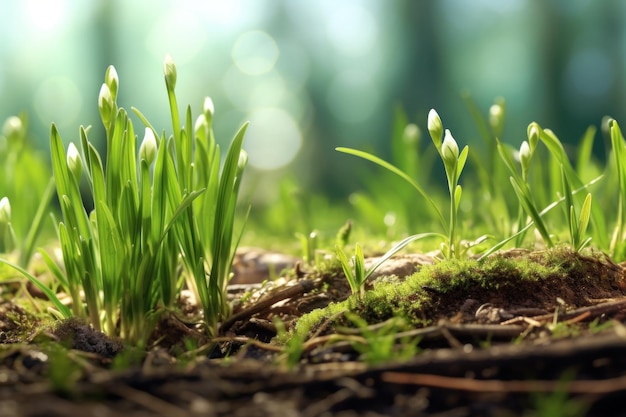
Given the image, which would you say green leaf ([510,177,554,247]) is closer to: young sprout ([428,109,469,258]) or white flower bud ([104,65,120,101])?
young sprout ([428,109,469,258])

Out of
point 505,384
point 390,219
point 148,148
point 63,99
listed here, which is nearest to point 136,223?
point 148,148

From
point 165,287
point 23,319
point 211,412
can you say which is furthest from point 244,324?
point 211,412

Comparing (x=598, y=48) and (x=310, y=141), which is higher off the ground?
(x=598, y=48)

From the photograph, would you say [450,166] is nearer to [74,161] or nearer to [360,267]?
[360,267]

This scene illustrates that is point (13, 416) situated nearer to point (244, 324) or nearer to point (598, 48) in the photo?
point (244, 324)

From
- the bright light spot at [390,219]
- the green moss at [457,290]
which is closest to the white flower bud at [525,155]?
the green moss at [457,290]

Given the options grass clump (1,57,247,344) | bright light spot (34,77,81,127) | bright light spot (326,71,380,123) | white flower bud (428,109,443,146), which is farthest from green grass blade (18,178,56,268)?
bright light spot (326,71,380,123)
